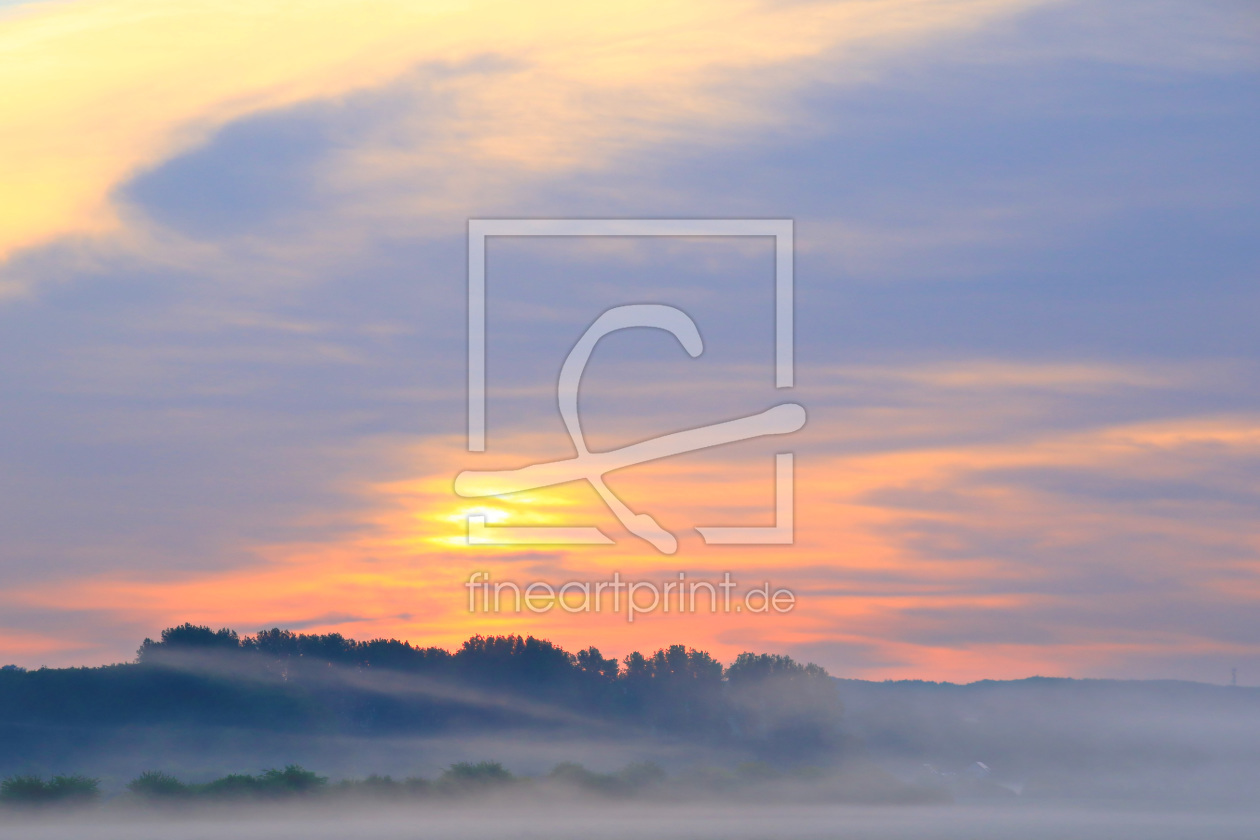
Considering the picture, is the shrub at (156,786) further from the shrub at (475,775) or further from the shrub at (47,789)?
the shrub at (475,775)

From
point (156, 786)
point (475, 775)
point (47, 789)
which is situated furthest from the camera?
point (475, 775)

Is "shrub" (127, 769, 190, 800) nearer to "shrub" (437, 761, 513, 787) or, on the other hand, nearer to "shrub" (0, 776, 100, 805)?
"shrub" (0, 776, 100, 805)

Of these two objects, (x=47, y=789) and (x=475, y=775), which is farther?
(x=475, y=775)

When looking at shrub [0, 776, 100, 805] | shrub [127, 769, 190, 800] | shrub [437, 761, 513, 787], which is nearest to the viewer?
shrub [0, 776, 100, 805]

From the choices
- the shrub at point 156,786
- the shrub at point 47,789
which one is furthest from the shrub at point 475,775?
the shrub at point 47,789

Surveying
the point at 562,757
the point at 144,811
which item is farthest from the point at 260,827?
the point at 562,757

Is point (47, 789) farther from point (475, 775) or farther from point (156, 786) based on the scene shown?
point (475, 775)

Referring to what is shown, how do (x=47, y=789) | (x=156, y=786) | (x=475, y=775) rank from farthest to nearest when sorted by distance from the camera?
(x=475, y=775) < (x=156, y=786) < (x=47, y=789)

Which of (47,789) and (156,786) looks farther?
(156,786)

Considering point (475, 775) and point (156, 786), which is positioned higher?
point (475, 775)

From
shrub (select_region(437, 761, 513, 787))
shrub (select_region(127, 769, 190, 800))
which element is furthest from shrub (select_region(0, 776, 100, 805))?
shrub (select_region(437, 761, 513, 787))

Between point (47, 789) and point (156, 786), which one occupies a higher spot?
point (47, 789)

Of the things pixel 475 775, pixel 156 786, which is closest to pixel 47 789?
pixel 156 786

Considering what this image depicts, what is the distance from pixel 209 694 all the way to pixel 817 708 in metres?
39.1
